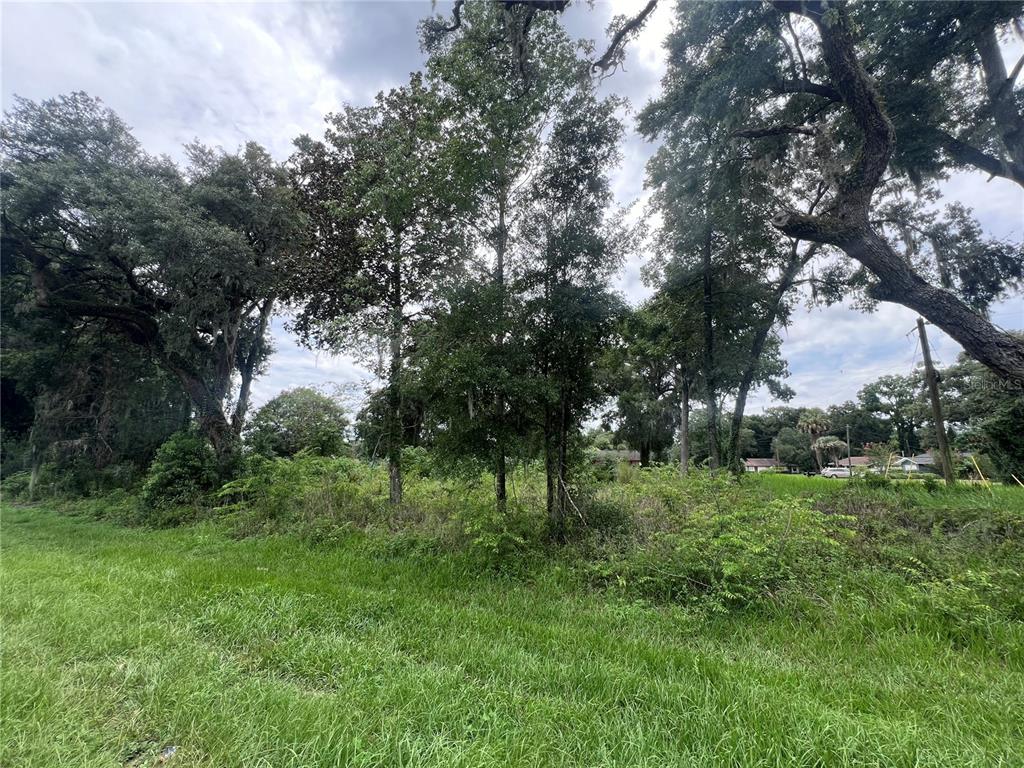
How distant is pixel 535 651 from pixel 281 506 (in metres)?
6.94

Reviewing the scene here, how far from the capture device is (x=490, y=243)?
231 inches

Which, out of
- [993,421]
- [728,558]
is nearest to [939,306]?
[728,558]

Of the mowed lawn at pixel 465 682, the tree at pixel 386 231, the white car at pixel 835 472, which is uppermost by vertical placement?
the tree at pixel 386 231

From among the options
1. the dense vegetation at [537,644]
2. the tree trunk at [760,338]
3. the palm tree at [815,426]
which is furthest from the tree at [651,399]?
the palm tree at [815,426]

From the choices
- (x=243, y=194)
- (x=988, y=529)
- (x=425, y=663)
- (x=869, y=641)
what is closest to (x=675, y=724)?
(x=425, y=663)

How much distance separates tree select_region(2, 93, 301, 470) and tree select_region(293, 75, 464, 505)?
2.53 metres

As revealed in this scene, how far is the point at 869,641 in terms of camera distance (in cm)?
311

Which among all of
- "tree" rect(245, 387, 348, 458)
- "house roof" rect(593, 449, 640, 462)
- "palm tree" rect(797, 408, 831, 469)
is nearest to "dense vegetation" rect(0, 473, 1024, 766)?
"house roof" rect(593, 449, 640, 462)

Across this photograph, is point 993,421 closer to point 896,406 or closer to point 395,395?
point 395,395

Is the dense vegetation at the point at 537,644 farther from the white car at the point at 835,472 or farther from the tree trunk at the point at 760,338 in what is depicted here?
the white car at the point at 835,472

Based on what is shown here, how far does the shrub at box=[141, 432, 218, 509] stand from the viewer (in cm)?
942

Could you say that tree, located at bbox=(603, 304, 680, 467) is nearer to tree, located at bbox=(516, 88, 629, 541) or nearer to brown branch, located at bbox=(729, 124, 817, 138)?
brown branch, located at bbox=(729, 124, 817, 138)

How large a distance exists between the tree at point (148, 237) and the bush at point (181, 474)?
0.51 metres

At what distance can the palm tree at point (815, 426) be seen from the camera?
42125mm
